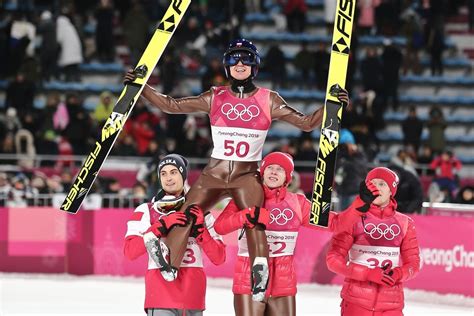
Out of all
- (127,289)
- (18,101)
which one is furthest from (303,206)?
(18,101)

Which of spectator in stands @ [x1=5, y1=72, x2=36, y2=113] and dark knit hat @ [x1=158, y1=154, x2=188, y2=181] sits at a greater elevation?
dark knit hat @ [x1=158, y1=154, x2=188, y2=181]

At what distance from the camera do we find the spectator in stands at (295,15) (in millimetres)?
24156

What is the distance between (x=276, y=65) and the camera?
23.5 meters

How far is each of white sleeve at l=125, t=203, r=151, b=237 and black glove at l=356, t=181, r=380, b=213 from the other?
61.0 inches

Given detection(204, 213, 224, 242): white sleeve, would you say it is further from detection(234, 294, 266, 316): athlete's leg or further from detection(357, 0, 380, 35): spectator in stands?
detection(357, 0, 380, 35): spectator in stands

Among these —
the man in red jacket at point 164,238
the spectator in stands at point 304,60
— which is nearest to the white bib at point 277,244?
the man in red jacket at point 164,238

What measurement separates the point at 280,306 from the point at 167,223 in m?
1.17

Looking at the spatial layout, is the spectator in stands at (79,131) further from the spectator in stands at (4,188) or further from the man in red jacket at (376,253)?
the man in red jacket at (376,253)

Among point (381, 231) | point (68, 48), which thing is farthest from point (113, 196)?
point (381, 231)

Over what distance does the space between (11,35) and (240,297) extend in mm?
14225

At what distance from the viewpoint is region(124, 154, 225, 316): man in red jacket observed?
350 inches

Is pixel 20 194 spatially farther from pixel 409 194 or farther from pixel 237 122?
pixel 237 122

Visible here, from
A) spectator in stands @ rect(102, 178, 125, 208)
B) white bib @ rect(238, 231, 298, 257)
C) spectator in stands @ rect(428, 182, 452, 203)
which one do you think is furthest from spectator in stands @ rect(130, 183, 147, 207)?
white bib @ rect(238, 231, 298, 257)

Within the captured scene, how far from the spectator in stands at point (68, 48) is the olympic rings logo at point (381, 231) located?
46.8ft
